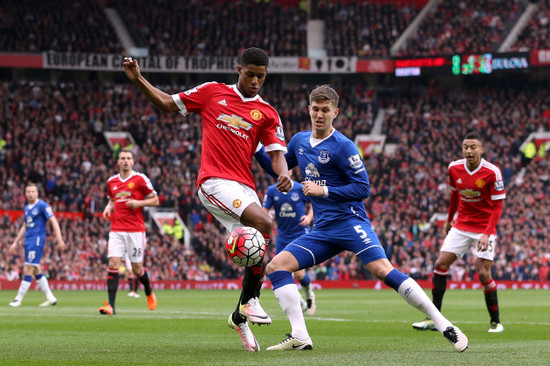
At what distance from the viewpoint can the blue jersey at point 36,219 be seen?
59.9 ft

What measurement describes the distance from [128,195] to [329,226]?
7.91 metres

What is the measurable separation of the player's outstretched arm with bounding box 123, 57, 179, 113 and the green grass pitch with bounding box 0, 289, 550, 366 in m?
2.30

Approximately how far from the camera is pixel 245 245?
758cm

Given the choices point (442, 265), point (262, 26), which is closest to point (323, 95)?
point (442, 265)

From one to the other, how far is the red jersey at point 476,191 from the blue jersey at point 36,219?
9.56m

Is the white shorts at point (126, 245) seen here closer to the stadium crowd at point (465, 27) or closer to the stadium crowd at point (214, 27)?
the stadium crowd at point (214, 27)

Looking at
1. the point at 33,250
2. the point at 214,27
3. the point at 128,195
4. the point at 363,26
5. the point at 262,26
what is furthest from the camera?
the point at 363,26

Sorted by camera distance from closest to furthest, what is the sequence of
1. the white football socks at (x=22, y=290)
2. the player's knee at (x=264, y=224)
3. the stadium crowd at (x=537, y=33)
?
the player's knee at (x=264, y=224) → the white football socks at (x=22, y=290) → the stadium crowd at (x=537, y=33)

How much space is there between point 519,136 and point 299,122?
10733mm

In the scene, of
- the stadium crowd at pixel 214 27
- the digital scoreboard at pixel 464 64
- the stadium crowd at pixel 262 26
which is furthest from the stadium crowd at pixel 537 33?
the stadium crowd at pixel 214 27

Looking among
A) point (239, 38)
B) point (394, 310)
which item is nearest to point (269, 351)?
point (394, 310)

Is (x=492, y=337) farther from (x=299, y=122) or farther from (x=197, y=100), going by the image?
(x=299, y=122)

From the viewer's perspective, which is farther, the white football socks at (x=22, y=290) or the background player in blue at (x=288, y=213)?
the white football socks at (x=22, y=290)

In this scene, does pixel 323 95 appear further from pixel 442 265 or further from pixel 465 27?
pixel 465 27
